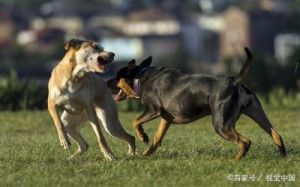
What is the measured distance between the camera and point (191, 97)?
11969 mm

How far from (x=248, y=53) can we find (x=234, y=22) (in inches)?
5873

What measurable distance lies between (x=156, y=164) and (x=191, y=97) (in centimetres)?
121

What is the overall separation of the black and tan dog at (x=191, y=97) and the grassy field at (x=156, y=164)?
33 cm

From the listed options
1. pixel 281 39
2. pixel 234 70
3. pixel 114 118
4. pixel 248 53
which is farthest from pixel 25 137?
pixel 281 39

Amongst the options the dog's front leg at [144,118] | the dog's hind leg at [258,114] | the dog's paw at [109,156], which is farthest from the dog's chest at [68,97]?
the dog's hind leg at [258,114]

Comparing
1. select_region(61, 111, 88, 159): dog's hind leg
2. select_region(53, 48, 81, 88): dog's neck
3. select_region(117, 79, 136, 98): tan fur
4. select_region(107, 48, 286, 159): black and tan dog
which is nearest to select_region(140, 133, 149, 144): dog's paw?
select_region(107, 48, 286, 159): black and tan dog

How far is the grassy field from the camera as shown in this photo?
1025cm

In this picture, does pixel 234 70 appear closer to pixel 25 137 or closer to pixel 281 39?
pixel 25 137

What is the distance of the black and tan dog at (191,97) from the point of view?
1149cm

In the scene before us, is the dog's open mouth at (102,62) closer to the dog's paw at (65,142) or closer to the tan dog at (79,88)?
the tan dog at (79,88)

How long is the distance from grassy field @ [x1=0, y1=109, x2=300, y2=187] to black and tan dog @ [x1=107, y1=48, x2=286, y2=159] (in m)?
0.33

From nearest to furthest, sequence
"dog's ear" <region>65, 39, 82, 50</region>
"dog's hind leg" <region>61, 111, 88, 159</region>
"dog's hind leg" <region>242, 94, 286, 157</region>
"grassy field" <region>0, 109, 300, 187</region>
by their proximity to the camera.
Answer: "grassy field" <region>0, 109, 300, 187</region> → "dog's hind leg" <region>242, 94, 286, 157</region> → "dog's ear" <region>65, 39, 82, 50</region> → "dog's hind leg" <region>61, 111, 88, 159</region>

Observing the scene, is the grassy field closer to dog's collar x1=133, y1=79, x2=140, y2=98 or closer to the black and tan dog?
the black and tan dog

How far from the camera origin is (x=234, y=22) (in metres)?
160
